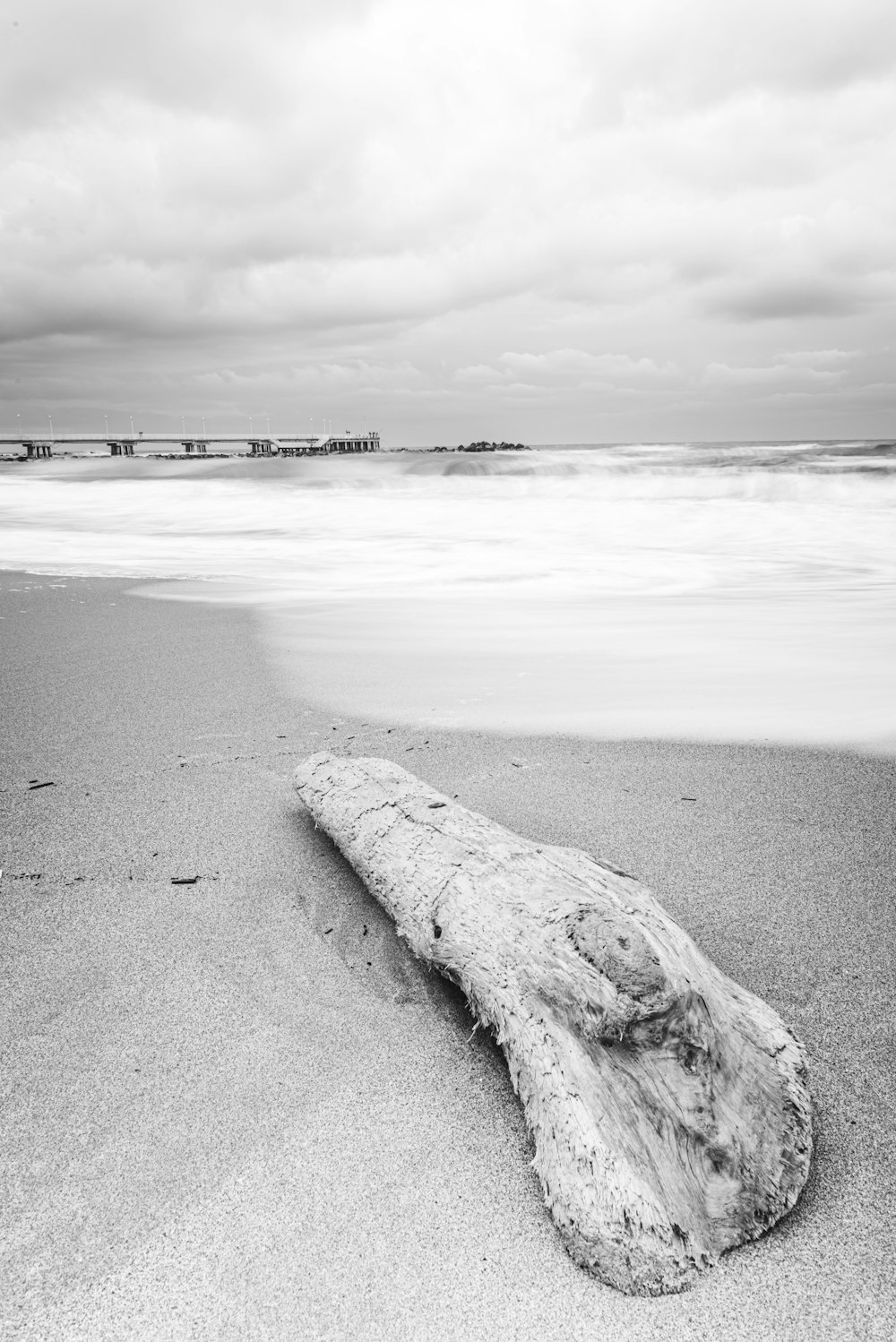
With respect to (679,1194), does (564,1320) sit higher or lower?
lower

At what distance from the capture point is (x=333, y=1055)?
6.57ft

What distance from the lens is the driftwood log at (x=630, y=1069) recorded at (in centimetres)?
151

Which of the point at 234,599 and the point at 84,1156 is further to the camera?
the point at 234,599

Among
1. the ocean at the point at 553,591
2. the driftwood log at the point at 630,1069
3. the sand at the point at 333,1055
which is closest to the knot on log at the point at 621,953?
the driftwood log at the point at 630,1069

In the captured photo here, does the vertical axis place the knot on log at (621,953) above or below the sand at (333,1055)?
above

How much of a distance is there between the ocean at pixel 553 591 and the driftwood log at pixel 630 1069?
2.36 m

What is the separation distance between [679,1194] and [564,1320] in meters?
0.29

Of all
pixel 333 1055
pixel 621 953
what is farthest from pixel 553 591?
pixel 621 953

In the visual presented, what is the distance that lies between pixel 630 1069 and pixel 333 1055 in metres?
0.74

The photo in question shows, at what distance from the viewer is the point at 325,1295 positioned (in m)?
1.45

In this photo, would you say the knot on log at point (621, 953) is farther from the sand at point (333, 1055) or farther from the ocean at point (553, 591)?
the ocean at point (553, 591)

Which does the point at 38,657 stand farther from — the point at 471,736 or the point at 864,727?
the point at 864,727

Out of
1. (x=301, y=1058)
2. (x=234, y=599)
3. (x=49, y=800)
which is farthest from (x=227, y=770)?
(x=234, y=599)

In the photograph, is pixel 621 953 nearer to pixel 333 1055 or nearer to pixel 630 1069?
pixel 630 1069
